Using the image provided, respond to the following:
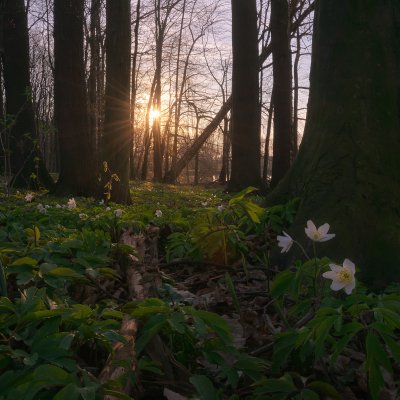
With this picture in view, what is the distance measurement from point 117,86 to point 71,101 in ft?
6.37

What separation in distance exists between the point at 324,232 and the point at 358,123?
5.50ft

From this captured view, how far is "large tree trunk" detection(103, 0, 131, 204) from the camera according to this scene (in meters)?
8.78

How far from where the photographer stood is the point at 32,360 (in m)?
1.39

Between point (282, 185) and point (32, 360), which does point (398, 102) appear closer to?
point (282, 185)

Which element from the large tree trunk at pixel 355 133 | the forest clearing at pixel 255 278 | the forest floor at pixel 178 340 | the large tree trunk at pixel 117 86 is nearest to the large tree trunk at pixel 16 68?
the large tree trunk at pixel 117 86

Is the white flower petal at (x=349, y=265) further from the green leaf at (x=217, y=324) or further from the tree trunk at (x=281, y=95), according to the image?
the tree trunk at (x=281, y=95)

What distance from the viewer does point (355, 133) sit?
3443 millimetres

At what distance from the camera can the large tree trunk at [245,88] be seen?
469 inches

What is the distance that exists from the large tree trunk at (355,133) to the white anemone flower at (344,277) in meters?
1.30

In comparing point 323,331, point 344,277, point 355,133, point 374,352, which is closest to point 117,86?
point 355,133

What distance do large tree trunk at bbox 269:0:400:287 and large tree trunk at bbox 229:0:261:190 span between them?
26.8 feet

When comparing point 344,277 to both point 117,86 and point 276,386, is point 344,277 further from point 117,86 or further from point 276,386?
point 117,86

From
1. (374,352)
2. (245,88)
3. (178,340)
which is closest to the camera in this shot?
(374,352)

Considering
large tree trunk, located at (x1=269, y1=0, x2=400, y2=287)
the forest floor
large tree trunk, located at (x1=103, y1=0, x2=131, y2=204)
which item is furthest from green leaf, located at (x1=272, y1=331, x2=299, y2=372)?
large tree trunk, located at (x1=103, y1=0, x2=131, y2=204)
